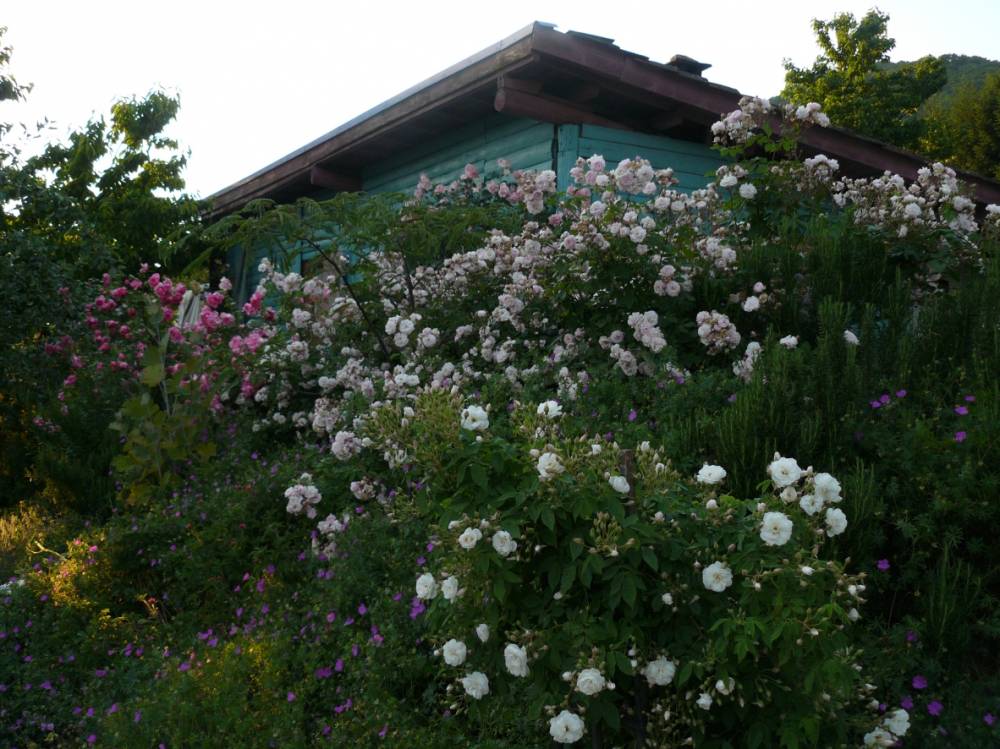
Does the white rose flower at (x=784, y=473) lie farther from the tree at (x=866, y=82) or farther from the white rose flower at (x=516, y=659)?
the tree at (x=866, y=82)

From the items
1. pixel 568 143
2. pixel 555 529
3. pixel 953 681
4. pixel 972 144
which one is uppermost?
pixel 568 143

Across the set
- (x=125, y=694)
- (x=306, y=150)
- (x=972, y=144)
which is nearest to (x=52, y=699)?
(x=125, y=694)

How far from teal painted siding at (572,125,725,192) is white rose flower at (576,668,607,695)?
644 cm

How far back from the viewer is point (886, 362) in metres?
4.61

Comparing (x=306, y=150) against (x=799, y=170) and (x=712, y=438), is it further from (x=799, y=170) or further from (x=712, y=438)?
(x=712, y=438)

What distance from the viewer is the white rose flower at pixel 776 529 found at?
231 cm

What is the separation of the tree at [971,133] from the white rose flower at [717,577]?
2545 centimetres

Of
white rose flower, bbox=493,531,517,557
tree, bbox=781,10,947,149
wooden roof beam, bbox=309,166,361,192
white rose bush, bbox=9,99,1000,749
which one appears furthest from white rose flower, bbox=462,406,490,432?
tree, bbox=781,10,947,149

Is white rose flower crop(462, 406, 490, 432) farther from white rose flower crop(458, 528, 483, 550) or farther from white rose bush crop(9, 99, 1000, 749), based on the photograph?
white rose flower crop(458, 528, 483, 550)

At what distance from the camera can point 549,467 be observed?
2.46m

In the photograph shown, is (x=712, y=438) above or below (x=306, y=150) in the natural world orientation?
below

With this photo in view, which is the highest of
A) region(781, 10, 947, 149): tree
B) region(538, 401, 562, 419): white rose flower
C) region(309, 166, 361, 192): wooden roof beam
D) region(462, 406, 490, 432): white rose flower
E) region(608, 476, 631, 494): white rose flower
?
region(309, 166, 361, 192): wooden roof beam

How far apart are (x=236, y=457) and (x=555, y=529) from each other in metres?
4.81

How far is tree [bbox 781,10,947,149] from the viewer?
975 inches
